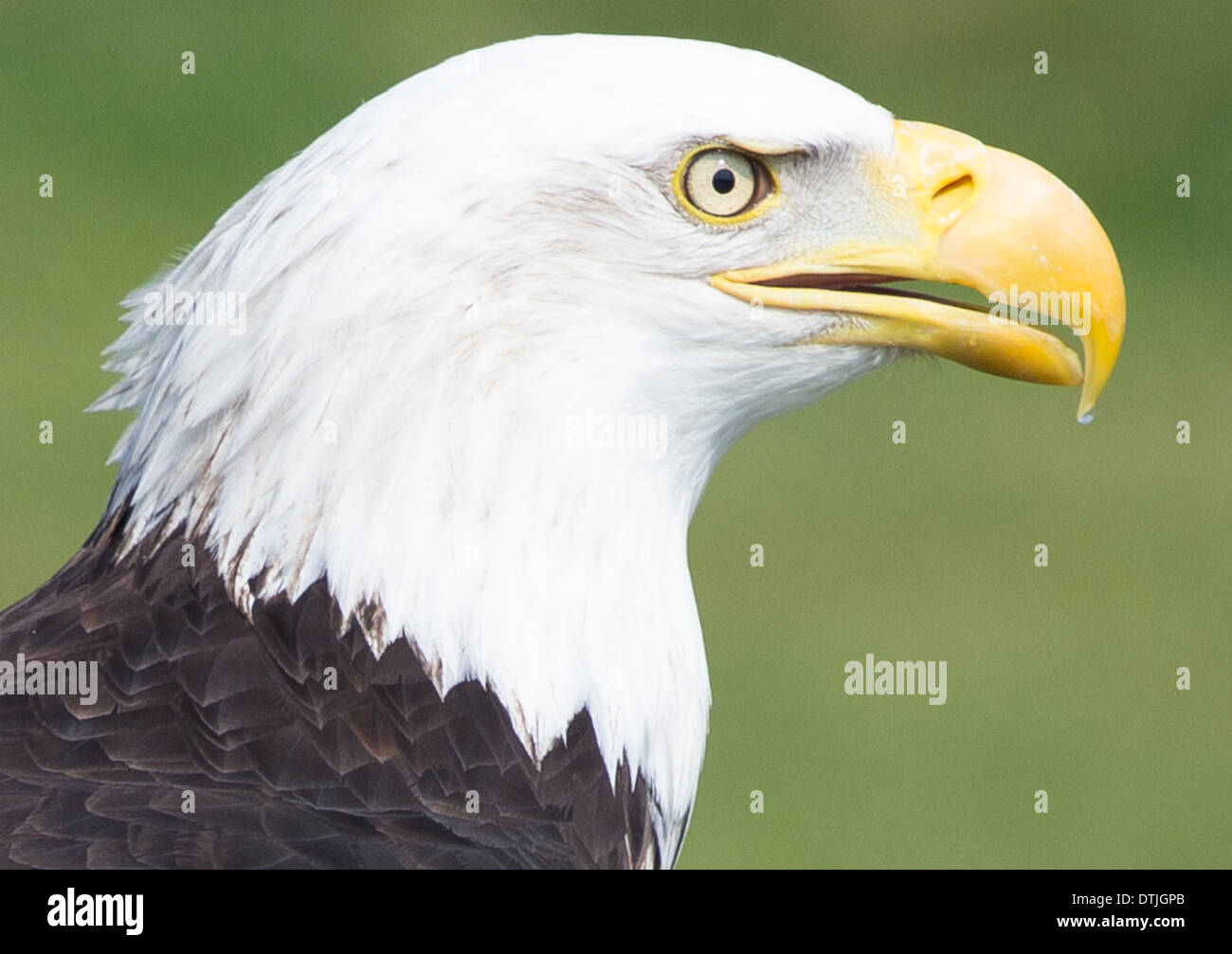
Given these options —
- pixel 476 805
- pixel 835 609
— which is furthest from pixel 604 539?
pixel 835 609

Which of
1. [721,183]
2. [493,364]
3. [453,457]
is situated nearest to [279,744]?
[453,457]

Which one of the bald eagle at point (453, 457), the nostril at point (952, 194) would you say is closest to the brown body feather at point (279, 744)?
the bald eagle at point (453, 457)

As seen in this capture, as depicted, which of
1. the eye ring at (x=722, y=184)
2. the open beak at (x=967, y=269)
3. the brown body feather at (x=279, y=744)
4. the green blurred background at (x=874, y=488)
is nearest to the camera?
the brown body feather at (x=279, y=744)

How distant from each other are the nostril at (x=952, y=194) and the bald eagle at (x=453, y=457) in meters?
0.05

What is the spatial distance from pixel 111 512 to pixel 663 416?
2.72ft

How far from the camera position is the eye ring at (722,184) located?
3.18m

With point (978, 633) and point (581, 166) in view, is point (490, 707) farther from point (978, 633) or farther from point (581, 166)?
point (978, 633)

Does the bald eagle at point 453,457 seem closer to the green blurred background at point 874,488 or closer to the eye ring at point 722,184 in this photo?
the eye ring at point 722,184

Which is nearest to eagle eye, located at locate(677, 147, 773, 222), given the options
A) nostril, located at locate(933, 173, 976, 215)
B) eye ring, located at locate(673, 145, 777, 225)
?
eye ring, located at locate(673, 145, 777, 225)

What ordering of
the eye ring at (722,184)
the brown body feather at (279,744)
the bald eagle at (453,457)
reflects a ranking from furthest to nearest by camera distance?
the eye ring at (722,184) < the bald eagle at (453,457) < the brown body feather at (279,744)

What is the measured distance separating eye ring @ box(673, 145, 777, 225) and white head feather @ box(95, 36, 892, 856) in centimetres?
3

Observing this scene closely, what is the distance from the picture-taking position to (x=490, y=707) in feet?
10.0

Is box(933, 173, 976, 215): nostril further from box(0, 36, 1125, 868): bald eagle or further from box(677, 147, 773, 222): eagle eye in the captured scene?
box(677, 147, 773, 222): eagle eye

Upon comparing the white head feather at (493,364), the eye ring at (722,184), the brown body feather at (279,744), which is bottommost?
the brown body feather at (279,744)
